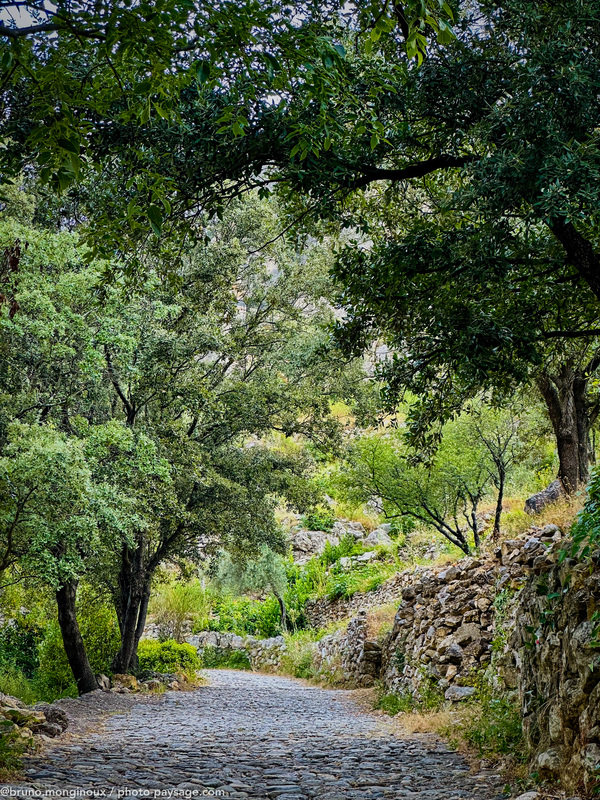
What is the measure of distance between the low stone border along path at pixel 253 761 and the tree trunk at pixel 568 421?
5423 mm

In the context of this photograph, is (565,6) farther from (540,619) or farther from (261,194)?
(540,619)

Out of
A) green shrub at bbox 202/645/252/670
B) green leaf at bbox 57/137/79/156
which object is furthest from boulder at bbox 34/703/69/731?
green shrub at bbox 202/645/252/670

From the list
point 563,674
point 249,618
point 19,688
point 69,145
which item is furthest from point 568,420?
point 249,618

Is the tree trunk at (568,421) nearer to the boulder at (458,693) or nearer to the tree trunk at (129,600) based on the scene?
the boulder at (458,693)

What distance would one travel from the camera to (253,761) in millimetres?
6781

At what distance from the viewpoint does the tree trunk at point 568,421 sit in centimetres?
1183

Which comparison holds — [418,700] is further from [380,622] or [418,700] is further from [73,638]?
[73,638]

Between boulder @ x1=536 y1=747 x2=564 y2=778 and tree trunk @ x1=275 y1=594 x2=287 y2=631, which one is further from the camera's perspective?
tree trunk @ x1=275 y1=594 x2=287 y2=631

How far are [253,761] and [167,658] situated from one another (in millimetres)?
13694

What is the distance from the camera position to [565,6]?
572cm

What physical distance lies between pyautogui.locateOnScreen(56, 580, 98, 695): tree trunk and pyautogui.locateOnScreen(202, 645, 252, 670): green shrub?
48.7 feet

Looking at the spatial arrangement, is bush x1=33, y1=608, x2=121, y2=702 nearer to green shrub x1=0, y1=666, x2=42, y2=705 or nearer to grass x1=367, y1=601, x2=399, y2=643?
green shrub x1=0, y1=666, x2=42, y2=705

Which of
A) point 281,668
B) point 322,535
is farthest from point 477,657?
point 322,535

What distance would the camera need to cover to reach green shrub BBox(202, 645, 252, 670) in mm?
27553
